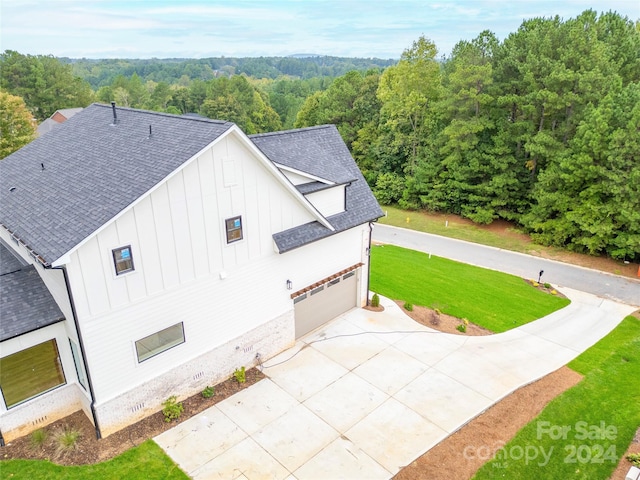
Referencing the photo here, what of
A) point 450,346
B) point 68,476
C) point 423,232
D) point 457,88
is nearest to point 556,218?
point 423,232

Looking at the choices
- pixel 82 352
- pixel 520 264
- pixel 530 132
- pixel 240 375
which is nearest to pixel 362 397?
pixel 240 375

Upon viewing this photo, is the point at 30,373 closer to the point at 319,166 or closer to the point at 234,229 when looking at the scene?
the point at 234,229

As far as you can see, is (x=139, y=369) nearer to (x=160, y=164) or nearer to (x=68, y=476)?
(x=68, y=476)

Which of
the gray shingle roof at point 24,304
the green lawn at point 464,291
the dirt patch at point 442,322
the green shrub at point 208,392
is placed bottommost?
the green lawn at point 464,291

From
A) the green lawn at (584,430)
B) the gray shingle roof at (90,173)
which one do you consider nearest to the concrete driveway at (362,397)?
the green lawn at (584,430)

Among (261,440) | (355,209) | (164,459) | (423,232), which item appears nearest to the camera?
(164,459)

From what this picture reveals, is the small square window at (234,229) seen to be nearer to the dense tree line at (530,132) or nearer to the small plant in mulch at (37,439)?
the small plant in mulch at (37,439)
